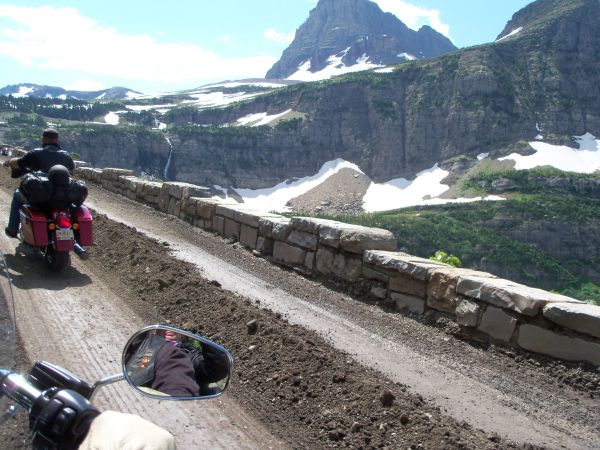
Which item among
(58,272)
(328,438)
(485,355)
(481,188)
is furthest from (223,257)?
(481,188)

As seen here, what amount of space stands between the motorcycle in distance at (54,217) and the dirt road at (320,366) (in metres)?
0.32

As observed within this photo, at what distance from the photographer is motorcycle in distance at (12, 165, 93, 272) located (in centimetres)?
702

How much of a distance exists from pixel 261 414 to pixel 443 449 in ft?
4.11

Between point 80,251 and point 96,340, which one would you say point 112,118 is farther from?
point 96,340

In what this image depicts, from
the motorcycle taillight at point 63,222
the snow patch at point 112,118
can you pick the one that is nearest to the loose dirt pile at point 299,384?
the motorcycle taillight at point 63,222

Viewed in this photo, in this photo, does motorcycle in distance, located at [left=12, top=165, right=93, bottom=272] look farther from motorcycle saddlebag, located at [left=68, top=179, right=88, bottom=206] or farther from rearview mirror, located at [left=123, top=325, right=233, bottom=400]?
rearview mirror, located at [left=123, top=325, right=233, bottom=400]

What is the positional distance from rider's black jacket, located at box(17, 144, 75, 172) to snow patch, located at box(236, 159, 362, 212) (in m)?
129

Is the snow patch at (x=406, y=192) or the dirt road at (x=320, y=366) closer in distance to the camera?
the dirt road at (x=320, y=366)

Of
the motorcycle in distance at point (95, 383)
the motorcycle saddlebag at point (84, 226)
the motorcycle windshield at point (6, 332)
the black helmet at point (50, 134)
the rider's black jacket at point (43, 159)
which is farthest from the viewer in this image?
the black helmet at point (50, 134)

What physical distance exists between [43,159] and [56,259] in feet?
5.33

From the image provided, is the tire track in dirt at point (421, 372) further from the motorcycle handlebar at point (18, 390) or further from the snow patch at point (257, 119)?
the snow patch at point (257, 119)

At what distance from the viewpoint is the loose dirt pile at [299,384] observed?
3635 millimetres

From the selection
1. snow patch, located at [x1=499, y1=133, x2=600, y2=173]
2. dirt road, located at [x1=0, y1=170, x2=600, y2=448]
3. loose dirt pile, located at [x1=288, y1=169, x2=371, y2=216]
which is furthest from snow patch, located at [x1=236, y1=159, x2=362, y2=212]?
dirt road, located at [x1=0, y1=170, x2=600, y2=448]

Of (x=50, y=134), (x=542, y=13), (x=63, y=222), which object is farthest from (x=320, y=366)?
(x=542, y=13)
